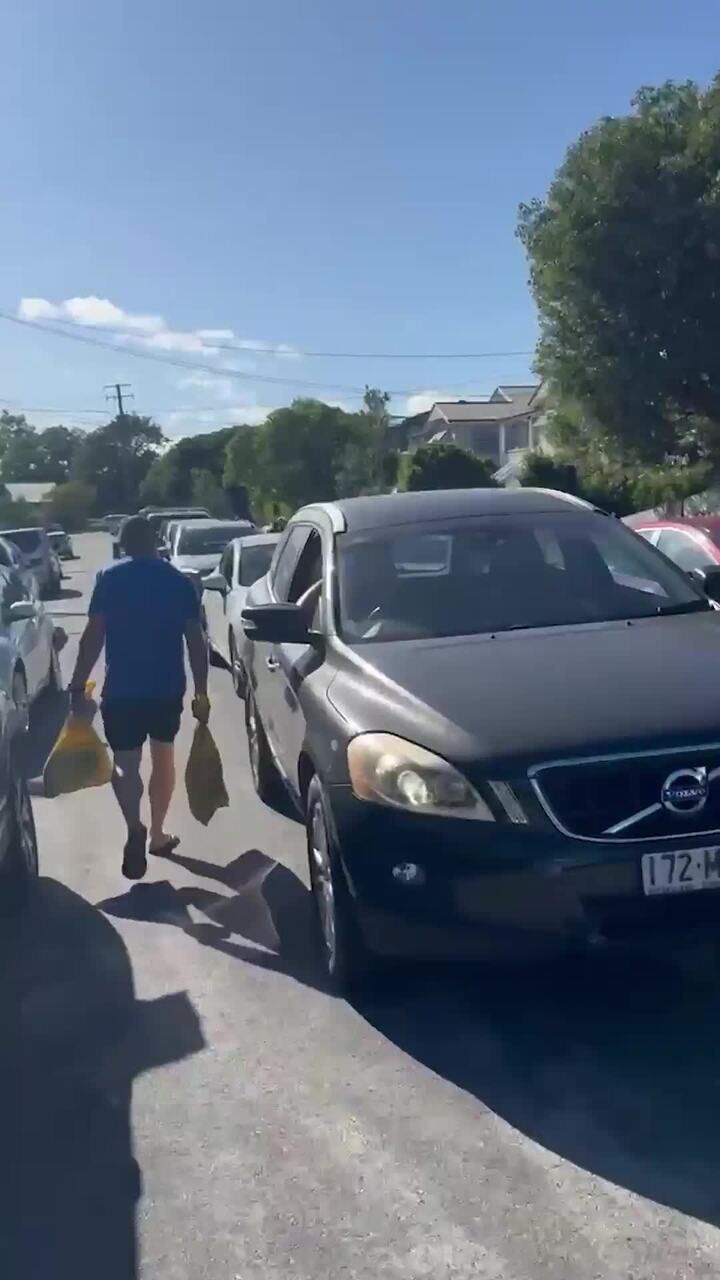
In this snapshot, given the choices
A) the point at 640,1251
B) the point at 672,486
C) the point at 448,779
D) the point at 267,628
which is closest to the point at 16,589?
the point at 267,628

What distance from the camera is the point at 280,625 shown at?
228 inches

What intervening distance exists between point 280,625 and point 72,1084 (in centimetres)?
211

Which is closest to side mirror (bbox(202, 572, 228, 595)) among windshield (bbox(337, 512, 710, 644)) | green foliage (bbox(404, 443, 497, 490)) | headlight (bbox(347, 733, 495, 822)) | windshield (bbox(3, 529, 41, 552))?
windshield (bbox(337, 512, 710, 644))

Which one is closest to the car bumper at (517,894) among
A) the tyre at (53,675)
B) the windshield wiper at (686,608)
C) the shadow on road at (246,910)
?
the shadow on road at (246,910)

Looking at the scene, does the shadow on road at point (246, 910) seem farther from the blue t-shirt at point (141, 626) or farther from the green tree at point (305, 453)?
the green tree at point (305, 453)

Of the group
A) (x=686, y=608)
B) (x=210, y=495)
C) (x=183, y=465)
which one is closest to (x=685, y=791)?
(x=686, y=608)

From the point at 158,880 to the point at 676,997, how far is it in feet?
9.36

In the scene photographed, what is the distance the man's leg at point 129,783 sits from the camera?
6902 millimetres

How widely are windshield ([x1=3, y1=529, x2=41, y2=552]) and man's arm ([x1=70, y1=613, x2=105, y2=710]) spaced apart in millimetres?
25417

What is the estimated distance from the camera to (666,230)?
19.3 m

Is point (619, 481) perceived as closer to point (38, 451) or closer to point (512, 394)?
point (512, 394)

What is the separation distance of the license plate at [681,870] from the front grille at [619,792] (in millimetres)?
73

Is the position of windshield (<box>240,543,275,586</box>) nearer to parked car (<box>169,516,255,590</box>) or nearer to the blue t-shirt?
the blue t-shirt

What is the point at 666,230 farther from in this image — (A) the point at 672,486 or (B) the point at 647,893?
(B) the point at 647,893
